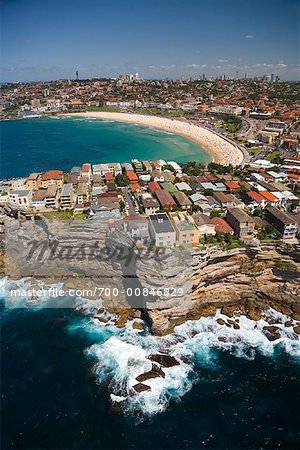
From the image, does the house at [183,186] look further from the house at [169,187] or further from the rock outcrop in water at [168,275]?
the rock outcrop in water at [168,275]

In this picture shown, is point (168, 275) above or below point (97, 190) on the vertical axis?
below

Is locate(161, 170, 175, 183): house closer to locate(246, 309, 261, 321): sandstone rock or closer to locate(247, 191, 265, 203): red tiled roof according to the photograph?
locate(247, 191, 265, 203): red tiled roof

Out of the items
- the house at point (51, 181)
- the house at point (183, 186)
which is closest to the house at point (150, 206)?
the house at point (183, 186)

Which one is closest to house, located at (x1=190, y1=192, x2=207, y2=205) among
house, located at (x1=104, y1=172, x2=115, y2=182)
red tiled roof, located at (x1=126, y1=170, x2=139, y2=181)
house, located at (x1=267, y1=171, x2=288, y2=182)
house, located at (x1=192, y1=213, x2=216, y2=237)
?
house, located at (x1=192, y1=213, x2=216, y2=237)

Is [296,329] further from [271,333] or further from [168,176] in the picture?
[168,176]

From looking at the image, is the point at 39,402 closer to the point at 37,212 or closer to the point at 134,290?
the point at 134,290

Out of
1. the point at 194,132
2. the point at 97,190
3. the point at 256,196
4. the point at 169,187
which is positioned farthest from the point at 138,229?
the point at 194,132
